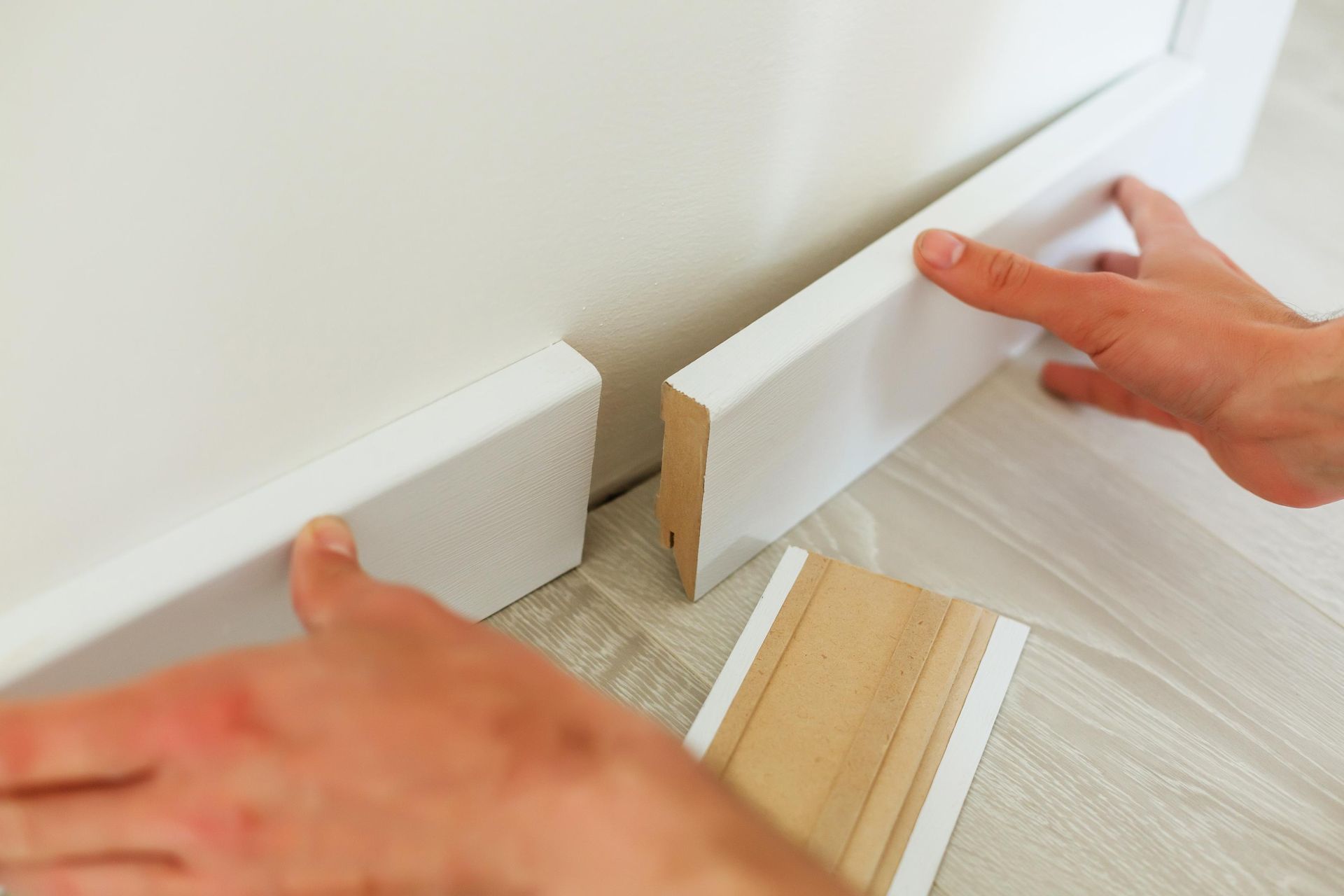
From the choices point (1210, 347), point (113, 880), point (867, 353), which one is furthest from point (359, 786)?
point (1210, 347)

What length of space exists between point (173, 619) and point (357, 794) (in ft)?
0.41

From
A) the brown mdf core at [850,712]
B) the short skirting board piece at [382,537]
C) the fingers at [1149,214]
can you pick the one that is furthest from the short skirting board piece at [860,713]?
the fingers at [1149,214]

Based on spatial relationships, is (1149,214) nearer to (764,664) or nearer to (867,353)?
(867,353)

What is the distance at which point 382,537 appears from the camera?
0.40m

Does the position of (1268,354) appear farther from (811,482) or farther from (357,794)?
(357,794)

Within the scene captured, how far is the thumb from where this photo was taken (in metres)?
0.32

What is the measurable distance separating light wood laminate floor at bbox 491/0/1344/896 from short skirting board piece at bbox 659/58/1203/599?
3cm

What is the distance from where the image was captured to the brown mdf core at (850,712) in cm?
40

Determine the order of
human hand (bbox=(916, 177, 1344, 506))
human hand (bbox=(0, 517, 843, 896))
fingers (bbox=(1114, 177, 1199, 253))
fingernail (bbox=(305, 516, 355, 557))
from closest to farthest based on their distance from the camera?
1. human hand (bbox=(0, 517, 843, 896))
2. fingernail (bbox=(305, 516, 355, 557))
3. human hand (bbox=(916, 177, 1344, 506))
4. fingers (bbox=(1114, 177, 1199, 253))

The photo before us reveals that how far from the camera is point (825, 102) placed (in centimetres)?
48

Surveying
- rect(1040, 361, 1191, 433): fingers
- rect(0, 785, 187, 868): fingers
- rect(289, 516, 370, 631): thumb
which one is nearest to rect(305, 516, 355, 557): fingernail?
rect(289, 516, 370, 631): thumb

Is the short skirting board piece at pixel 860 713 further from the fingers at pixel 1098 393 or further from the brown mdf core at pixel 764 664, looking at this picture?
the fingers at pixel 1098 393

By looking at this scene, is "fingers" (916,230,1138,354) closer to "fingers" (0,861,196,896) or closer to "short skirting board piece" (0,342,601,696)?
"short skirting board piece" (0,342,601,696)

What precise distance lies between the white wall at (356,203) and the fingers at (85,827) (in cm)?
9
